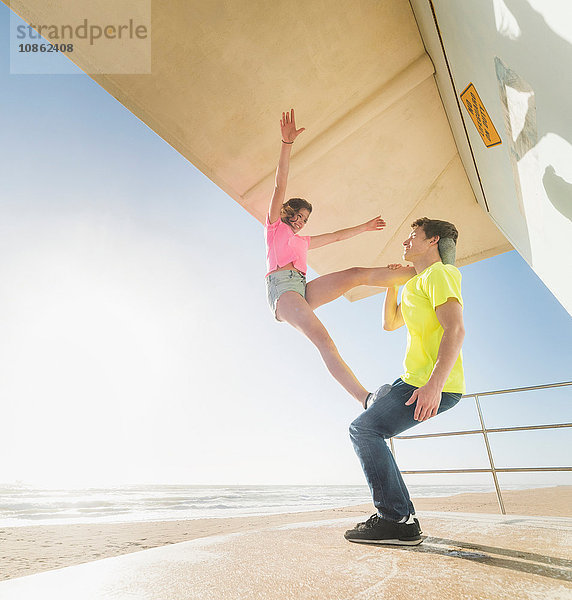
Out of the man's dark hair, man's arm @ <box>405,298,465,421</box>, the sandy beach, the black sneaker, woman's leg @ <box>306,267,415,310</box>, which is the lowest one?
the sandy beach

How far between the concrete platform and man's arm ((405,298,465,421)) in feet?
1.48

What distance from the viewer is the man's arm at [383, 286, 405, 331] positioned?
1960 millimetres

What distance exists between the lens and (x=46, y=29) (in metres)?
1.77

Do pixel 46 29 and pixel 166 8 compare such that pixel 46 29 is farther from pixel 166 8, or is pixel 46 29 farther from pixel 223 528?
pixel 223 528

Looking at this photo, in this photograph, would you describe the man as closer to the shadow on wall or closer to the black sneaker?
the black sneaker

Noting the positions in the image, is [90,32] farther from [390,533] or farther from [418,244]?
[390,533]


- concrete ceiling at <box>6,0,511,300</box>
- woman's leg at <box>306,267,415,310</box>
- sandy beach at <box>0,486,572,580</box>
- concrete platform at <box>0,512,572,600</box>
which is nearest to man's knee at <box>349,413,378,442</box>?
concrete platform at <box>0,512,572,600</box>

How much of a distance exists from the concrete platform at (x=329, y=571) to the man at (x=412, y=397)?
9 centimetres

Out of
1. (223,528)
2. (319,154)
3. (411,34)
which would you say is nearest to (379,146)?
(319,154)

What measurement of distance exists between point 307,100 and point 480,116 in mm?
1039

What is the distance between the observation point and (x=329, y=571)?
1101 millimetres

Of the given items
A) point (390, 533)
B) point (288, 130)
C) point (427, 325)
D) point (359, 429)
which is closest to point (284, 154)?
point (288, 130)

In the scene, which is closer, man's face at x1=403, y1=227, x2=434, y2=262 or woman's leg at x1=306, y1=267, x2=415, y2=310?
man's face at x1=403, y1=227, x2=434, y2=262

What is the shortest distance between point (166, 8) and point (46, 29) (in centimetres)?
56
